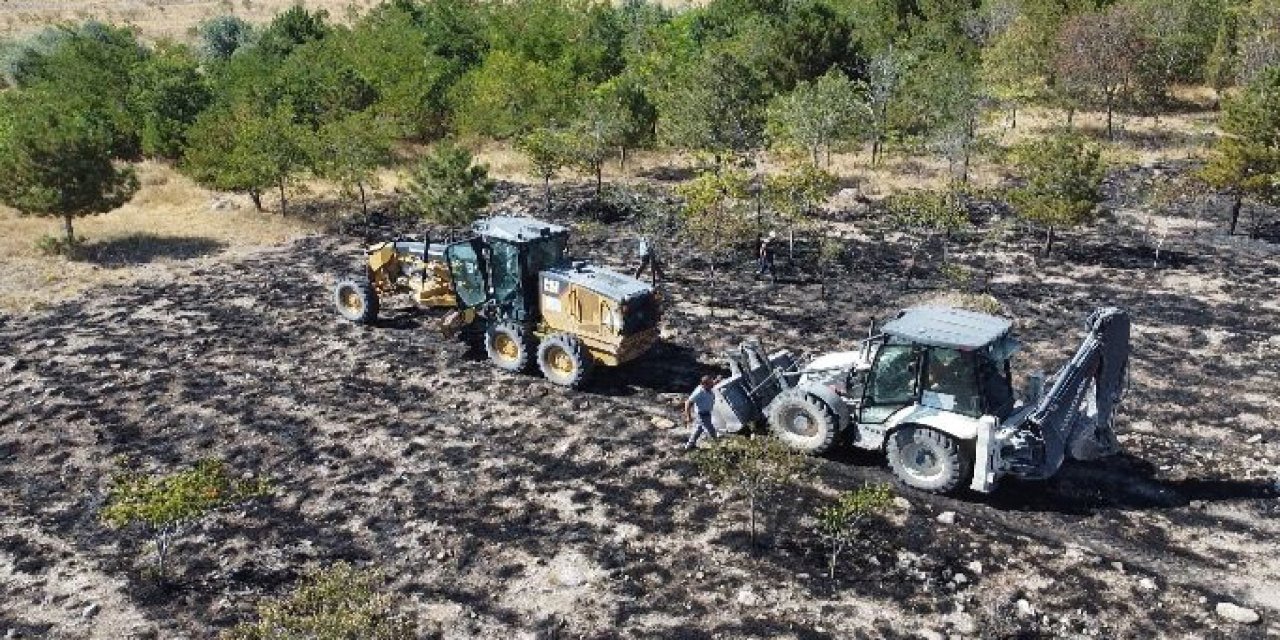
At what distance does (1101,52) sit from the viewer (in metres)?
32.7

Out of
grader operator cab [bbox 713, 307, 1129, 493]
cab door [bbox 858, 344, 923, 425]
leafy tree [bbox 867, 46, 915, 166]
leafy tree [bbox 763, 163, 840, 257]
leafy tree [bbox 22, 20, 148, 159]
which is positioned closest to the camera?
grader operator cab [bbox 713, 307, 1129, 493]

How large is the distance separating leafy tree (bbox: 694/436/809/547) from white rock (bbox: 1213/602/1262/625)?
4761 mm

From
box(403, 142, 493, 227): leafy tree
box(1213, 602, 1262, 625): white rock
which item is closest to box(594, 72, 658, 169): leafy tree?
box(403, 142, 493, 227): leafy tree

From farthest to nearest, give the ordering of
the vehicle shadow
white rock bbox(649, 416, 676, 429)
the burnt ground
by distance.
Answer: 1. white rock bbox(649, 416, 676, 429)
2. the vehicle shadow
3. the burnt ground

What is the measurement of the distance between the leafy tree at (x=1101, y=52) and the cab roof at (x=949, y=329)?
23.2 m

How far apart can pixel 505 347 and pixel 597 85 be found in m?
23.0

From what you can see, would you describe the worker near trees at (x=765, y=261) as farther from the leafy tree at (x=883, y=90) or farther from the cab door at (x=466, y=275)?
the leafy tree at (x=883, y=90)

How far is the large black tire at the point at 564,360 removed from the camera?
16.5 meters

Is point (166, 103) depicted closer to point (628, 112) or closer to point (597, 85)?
point (597, 85)

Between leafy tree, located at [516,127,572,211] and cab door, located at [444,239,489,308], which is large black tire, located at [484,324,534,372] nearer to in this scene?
cab door, located at [444,239,489,308]

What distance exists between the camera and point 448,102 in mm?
38000

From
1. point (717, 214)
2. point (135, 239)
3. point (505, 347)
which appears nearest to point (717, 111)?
point (717, 214)

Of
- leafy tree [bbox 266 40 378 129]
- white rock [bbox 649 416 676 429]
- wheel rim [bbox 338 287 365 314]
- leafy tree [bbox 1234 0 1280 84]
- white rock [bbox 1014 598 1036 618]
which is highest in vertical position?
leafy tree [bbox 1234 0 1280 84]

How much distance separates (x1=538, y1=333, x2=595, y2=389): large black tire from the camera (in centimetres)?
1647
